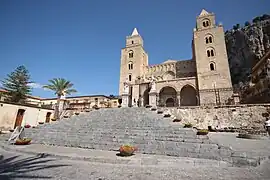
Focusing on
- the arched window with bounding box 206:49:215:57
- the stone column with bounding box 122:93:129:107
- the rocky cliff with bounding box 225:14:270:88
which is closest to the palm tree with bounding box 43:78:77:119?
the stone column with bounding box 122:93:129:107

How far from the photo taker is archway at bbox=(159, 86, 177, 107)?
28.4 m

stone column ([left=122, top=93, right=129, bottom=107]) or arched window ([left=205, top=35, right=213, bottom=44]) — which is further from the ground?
arched window ([left=205, top=35, right=213, bottom=44])

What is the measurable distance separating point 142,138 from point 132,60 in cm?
3086

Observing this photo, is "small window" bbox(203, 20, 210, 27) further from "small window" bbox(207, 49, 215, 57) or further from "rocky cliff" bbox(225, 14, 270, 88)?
"rocky cliff" bbox(225, 14, 270, 88)

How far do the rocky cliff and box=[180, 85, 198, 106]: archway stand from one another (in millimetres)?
17110

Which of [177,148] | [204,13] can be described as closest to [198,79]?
[204,13]

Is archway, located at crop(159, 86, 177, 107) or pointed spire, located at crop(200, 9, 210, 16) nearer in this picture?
archway, located at crop(159, 86, 177, 107)

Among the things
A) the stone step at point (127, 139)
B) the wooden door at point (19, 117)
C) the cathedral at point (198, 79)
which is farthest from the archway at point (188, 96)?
the wooden door at point (19, 117)

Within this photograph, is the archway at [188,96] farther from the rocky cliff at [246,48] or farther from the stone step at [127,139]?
the stone step at [127,139]

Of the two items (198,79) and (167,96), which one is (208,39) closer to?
(198,79)

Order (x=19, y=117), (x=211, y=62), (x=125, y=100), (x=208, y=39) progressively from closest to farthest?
(x=19, y=117) < (x=125, y=100) < (x=211, y=62) < (x=208, y=39)

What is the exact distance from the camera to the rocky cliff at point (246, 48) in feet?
120

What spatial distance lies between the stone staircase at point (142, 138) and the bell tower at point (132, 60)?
23104 mm

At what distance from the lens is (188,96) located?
28.0m
